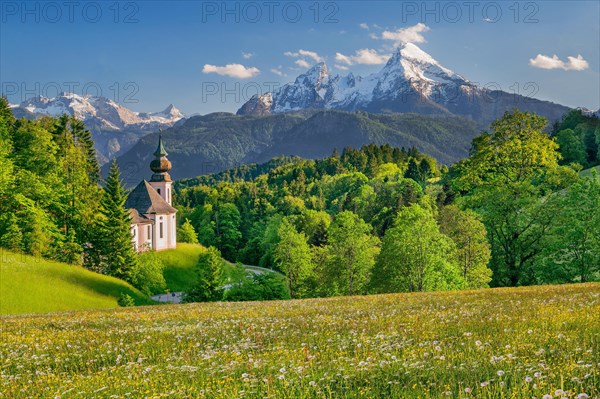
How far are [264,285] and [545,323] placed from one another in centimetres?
4995

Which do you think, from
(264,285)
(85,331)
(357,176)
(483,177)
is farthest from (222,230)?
(85,331)

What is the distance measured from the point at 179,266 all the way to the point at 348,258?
147 ft

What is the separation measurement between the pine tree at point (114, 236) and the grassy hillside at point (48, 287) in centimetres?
585

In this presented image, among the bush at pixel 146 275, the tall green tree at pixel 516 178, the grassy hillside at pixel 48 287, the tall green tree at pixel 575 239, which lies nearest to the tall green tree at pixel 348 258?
the tall green tree at pixel 516 178

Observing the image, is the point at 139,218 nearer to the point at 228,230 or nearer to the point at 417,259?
the point at 228,230

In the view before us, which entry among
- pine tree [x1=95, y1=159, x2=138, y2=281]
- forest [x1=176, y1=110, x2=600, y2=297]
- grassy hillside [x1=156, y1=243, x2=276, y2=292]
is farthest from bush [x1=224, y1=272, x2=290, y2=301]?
grassy hillside [x1=156, y1=243, x2=276, y2=292]

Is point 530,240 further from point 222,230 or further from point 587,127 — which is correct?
point 222,230

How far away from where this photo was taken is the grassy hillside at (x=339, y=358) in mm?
6664

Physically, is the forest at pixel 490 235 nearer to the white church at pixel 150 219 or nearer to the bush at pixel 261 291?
the bush at pixel 261 291

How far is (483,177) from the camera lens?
44406 millimetres

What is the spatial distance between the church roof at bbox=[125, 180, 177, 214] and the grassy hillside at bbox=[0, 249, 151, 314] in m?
36.4

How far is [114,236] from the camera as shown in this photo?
70938mm

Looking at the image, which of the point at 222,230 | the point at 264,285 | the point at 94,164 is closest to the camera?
the point at 264,285

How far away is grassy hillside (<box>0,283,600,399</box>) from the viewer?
6664mm
